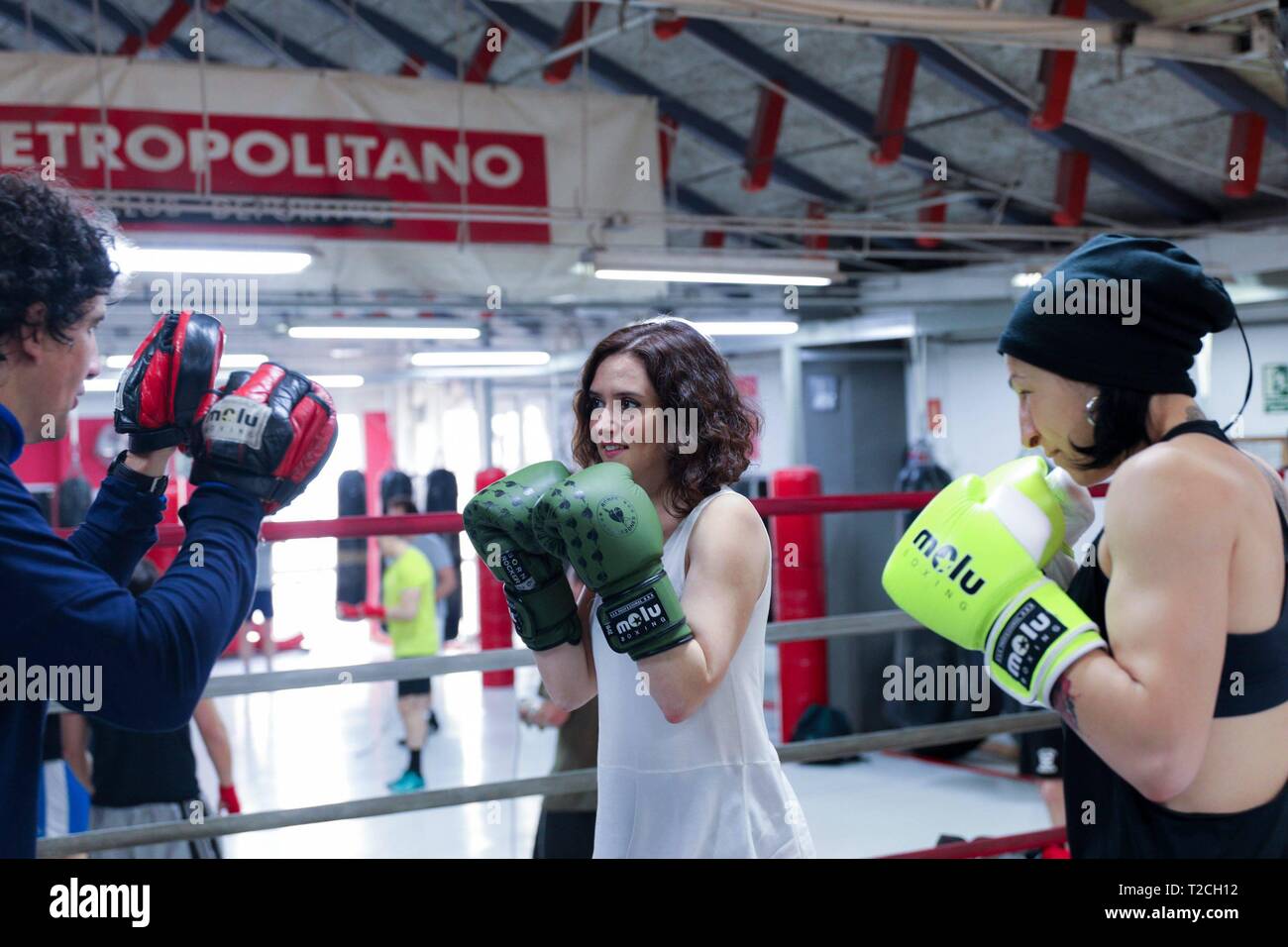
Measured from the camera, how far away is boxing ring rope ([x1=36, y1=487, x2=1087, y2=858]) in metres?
1.81

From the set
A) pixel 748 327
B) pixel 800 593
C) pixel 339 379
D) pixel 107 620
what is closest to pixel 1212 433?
pixel 107 620

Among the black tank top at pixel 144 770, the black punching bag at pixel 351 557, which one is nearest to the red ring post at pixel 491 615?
the black punching bag at pixel 351 557

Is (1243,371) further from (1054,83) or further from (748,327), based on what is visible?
(748,327)

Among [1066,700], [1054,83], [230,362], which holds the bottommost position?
[1066,700]

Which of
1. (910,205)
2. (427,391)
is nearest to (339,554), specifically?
(910,205)

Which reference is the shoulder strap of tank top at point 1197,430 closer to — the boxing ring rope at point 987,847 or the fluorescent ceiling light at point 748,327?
the boxing ring rope at point 987,847

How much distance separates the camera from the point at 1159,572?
3.54ft

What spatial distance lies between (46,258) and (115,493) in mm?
297

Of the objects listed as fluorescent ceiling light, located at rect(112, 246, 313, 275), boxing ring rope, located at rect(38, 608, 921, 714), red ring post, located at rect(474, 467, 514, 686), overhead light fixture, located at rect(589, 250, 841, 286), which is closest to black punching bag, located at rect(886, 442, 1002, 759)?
overhead light fixture, located at rect(589, 250, 841, 286)

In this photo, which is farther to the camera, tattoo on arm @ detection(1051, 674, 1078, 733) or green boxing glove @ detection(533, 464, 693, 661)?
green boxing glove @ detection(533, 464, 693, 661)

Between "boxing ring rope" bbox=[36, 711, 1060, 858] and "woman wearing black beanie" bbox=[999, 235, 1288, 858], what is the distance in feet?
3.04

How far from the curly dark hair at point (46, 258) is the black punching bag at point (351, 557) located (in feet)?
23.1

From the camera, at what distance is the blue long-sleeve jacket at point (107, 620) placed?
103 centimetres

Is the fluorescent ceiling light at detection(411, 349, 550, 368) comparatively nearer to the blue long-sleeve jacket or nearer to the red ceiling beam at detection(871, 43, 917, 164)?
the red ceiling beam at detection(871, 43, 917, 164)
